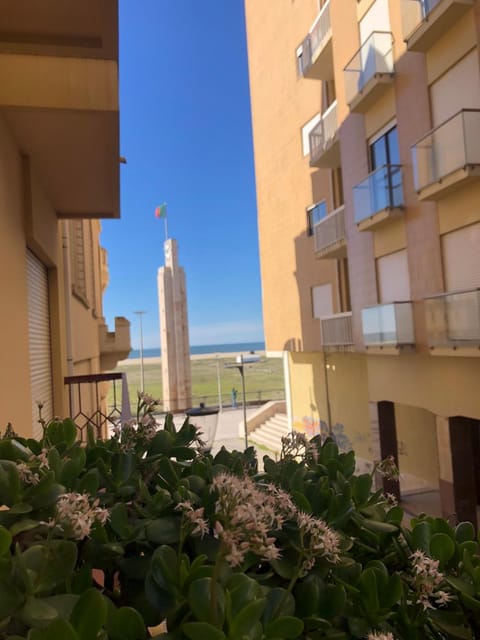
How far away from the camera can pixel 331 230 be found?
14.1m

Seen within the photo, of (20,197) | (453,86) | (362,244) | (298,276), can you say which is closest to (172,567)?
(20,197)

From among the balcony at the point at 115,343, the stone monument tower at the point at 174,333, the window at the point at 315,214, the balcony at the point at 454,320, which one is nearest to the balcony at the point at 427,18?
the balcony at the point at 454,320

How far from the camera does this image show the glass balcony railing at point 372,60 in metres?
10.6

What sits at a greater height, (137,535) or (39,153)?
(39,153)

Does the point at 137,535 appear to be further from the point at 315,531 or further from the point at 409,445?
the point at 409,445

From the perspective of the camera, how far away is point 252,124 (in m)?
21.3

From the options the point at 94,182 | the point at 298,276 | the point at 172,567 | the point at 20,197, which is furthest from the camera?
the point at 298,276

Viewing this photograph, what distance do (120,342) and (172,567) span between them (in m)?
13.2

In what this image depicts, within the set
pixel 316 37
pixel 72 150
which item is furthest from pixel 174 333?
pixel 72 150

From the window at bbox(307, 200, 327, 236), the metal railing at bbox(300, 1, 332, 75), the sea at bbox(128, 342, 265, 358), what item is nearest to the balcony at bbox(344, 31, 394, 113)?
the metal railing at bbox(300, 1, 332, 75)

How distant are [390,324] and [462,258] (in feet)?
7.50

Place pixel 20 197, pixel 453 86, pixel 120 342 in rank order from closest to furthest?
pixel 20 197, pixel 453 86, pixel 120 342

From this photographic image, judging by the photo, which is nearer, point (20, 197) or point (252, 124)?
point (20, 197)

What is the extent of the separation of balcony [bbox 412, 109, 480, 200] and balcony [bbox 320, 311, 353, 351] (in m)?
4.94
